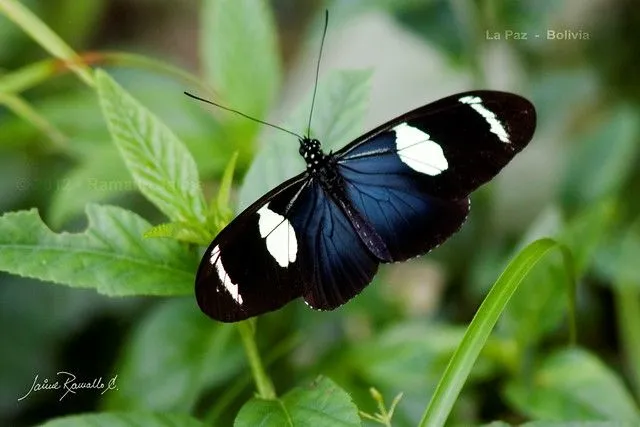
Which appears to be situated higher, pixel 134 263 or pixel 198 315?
pixel 134 263

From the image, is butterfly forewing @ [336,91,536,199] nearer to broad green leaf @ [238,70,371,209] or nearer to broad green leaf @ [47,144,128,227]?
broad green leaf @ [238,70,371,209]

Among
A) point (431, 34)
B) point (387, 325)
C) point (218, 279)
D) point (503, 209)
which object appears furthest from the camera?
point (503, 209)

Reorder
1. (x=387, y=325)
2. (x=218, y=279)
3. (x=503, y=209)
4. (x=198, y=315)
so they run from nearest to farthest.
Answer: (x=218, y=279)
(x=198, y=315)
(x=387, y=325)
(x=503, y=209)

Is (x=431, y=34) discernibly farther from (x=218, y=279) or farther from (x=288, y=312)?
(x=218, y=279)

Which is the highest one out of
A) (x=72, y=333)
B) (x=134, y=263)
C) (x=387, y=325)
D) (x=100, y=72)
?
(x=100, y=72)

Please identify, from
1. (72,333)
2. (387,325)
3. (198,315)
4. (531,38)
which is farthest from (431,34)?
(72,333)

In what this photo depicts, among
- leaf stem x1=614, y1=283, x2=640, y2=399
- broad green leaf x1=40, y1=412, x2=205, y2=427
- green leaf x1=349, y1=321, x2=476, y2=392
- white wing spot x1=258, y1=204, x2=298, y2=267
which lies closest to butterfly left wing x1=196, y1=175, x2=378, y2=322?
white wing spot x1=258, y1=204, x2=298, y2=267

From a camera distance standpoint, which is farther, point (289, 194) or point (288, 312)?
point (288, 312)

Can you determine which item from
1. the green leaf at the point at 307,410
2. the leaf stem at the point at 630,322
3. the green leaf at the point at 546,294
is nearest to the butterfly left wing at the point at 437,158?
the green leaf at the point at 307,410
